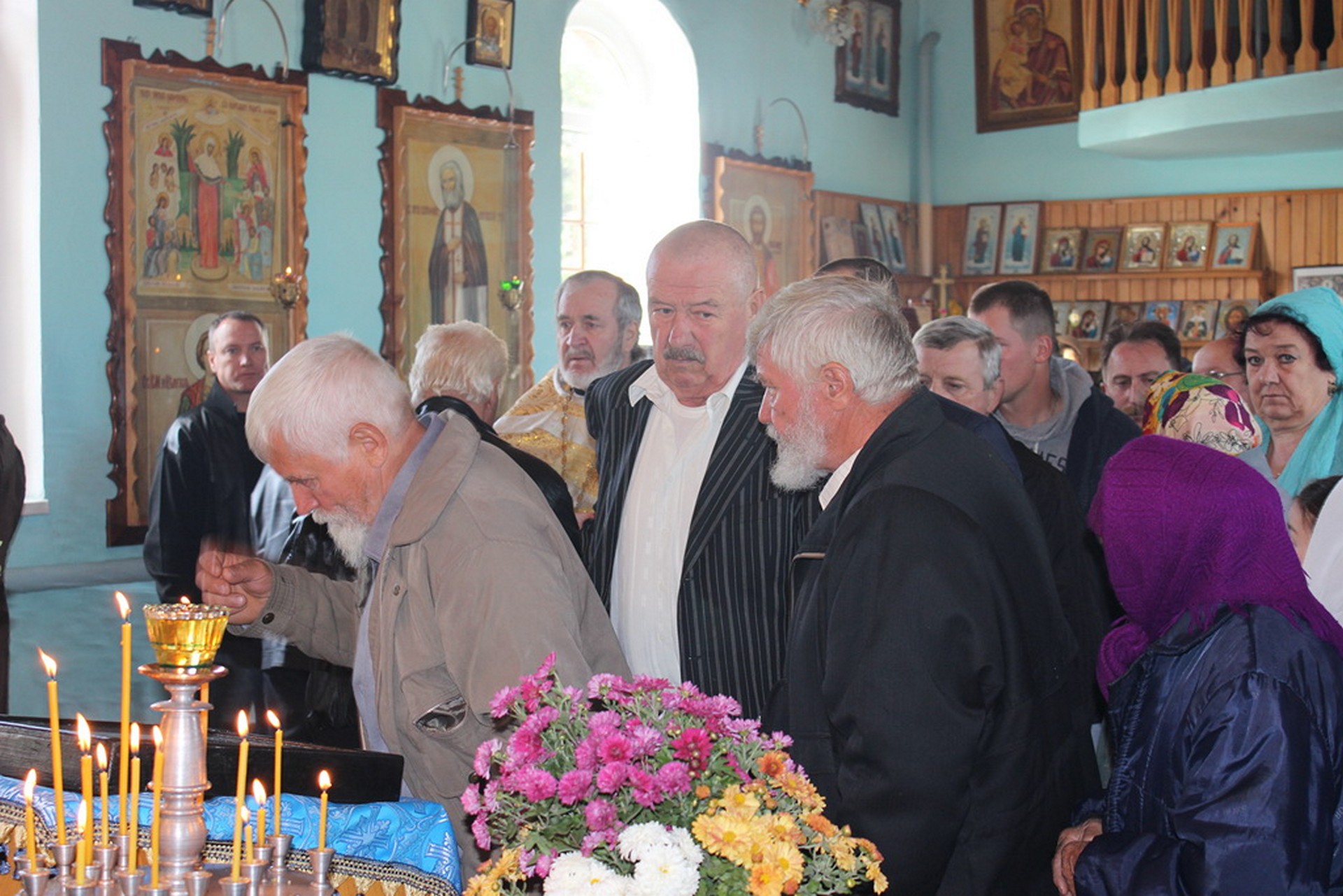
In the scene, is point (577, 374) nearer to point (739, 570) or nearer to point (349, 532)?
point (739, 570)

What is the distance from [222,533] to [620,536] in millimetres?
2667

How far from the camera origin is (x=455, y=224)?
29.3 ft

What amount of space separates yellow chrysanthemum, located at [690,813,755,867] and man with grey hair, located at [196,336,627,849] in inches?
34.0

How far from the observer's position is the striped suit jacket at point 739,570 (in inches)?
130

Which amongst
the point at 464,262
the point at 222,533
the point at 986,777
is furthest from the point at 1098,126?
the point at 986,777

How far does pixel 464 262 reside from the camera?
8.99 m

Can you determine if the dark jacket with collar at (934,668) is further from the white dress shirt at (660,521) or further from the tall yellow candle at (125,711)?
the tall yellow candle at (125,711)

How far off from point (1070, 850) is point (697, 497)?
1.28 m

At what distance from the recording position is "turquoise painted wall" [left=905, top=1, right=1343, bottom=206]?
510 inches

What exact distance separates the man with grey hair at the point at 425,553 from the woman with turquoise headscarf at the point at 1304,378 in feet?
8.50

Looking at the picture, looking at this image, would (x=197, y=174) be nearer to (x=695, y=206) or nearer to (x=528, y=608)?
(x=695, y=206)

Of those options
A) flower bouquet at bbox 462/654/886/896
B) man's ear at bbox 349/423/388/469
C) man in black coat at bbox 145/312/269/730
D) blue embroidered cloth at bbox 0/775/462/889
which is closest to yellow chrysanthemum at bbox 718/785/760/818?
flower bouquet at bbox 462/654/886/896

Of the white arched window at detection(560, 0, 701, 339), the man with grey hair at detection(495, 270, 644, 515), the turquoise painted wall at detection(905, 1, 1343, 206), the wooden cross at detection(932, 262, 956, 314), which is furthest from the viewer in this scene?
the wooden cross at detection(932, 262, 956, 314)

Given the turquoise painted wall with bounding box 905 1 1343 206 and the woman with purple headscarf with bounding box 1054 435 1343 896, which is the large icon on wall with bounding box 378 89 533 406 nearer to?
the turquoise painted wall with bounding box 905 1 1343 206
